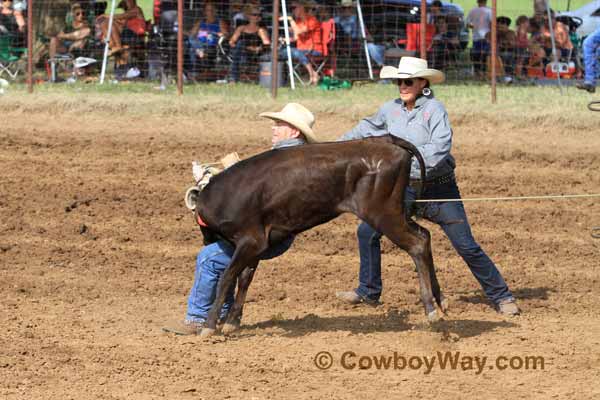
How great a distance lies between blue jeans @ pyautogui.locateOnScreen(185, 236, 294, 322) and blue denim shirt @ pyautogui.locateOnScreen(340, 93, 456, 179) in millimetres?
1150

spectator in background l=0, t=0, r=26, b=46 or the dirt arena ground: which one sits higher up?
spectator in background l=0, t=0, r=26, b=46

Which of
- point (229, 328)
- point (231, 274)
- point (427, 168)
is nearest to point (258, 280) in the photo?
point (229, 328)

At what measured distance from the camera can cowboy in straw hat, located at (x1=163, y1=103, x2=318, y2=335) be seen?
770 cm

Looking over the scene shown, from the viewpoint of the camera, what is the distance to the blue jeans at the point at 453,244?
8.27 m

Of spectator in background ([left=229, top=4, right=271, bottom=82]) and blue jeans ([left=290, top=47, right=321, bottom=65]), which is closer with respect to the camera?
spectator in background ([left=229, top=4, right=271, bottom=82])

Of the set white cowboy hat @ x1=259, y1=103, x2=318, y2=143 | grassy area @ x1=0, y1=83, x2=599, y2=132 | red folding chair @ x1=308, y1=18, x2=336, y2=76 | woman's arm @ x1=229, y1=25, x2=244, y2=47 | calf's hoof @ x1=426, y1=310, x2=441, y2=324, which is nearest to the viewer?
calf's hoof @ x1=426, y1=310, x2=441, y2=324

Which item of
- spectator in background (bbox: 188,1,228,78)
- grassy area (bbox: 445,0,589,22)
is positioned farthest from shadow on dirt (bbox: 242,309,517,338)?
grassy area (bbox: 445,0,589,22)

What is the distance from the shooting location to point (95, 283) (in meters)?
9.43

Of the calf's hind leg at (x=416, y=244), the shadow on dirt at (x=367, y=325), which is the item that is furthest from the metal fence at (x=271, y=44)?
the calf's hind leg at (x=416, y=244)

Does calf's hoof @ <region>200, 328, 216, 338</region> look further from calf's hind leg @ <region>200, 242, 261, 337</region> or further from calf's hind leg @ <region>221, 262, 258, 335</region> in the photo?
calf's hind leg @ <region>221, 262, 258, 335</region>

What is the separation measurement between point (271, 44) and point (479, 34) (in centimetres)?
429

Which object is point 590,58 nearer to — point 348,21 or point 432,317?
point 348,21

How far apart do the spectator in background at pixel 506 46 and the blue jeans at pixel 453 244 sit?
35.5 feet

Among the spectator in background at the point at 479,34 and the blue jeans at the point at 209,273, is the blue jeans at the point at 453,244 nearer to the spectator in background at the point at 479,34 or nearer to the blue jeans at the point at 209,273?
the blue jeans at the point at 209,273
